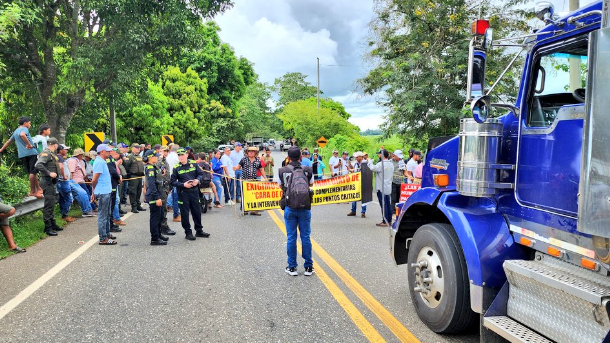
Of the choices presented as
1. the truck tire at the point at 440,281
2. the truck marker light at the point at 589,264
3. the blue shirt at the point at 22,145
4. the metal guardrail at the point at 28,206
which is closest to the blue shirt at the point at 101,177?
the metal guardrail at the point at 28,206

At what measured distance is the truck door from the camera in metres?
2.97

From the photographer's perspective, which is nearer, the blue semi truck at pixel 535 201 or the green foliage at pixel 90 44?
the blue semi truck at pixel 535 201

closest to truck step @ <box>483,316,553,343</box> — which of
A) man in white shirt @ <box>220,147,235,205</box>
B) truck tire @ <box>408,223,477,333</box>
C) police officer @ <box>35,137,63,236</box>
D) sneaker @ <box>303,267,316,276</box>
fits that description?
truck tire @ <box>408,223,477,333</box>

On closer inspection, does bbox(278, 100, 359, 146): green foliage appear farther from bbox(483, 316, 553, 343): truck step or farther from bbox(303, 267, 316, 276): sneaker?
bbox(483, 316, 553, 343): truck step

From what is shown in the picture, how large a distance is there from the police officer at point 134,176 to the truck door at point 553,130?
10.9 meters

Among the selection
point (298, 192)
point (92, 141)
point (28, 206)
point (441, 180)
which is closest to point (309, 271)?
point (298, 192)

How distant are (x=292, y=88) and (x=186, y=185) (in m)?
88.5

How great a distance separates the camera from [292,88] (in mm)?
94875

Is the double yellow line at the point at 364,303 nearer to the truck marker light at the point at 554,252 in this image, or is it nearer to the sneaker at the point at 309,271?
the sneaker at the point at 309,271

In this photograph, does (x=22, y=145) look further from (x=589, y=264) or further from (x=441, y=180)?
(x=589, y=264)

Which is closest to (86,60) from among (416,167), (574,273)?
(416,167)

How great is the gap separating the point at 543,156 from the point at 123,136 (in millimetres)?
26861

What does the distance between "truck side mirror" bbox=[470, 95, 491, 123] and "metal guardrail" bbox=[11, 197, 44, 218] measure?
8500 mm

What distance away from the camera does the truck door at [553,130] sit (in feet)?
9.75
